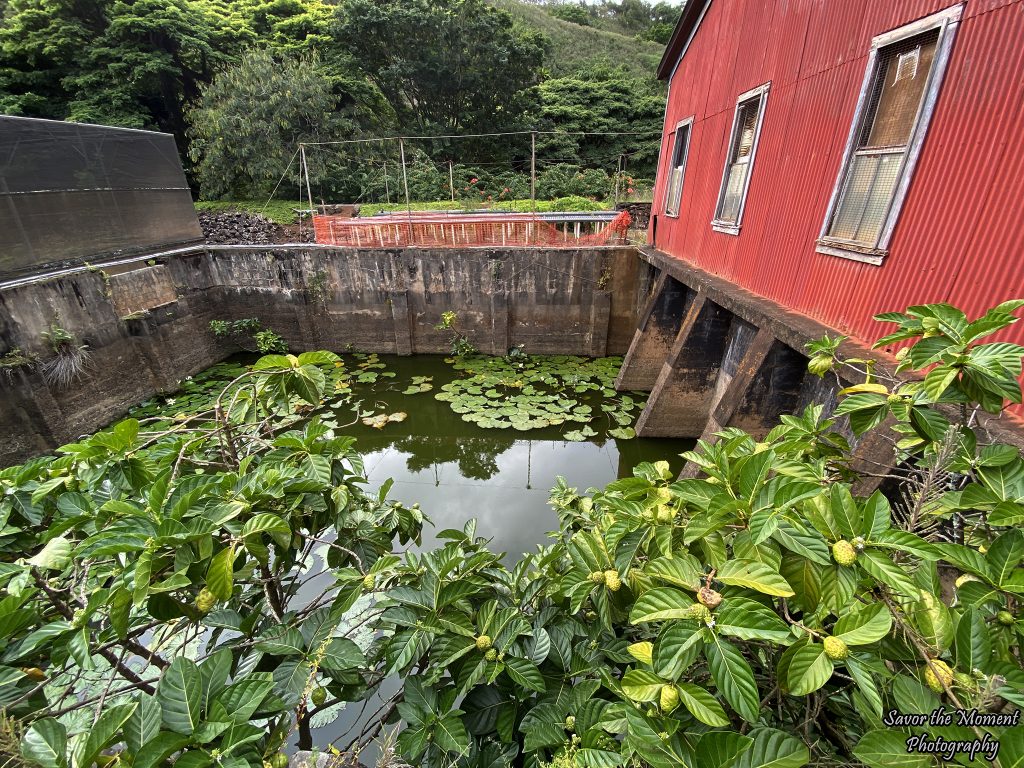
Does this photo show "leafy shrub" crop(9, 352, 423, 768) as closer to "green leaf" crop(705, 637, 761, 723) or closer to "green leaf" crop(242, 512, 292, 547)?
"green leaf" crop(242, 512, 292, 547)

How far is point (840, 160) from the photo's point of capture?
3422 millimetres

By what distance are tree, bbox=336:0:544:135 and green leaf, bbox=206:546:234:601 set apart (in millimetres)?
20876

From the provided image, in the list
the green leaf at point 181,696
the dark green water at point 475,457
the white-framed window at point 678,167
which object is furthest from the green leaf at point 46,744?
the white-framed window at point 678,167

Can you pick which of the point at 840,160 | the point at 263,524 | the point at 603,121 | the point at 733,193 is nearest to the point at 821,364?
the point at 263,524

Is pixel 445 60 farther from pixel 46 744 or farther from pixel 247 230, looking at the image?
pixel 46 744

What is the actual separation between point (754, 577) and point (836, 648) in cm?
18

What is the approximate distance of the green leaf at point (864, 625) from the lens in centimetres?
89

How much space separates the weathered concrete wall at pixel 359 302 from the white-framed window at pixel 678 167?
1562 millimetres

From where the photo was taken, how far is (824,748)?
44.0 inches

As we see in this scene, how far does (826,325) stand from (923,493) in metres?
2.85

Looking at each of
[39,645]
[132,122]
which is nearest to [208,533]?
[39,645]

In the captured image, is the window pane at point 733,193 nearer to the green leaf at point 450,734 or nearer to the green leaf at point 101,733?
the green leaf at point 450,734

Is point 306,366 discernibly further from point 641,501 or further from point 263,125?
point 263,125

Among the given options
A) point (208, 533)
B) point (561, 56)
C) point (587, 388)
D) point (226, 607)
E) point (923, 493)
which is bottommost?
point (587, 388)
